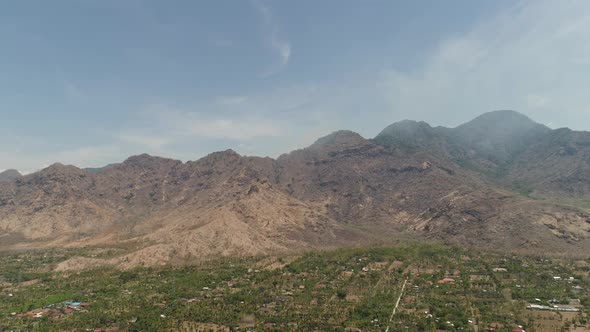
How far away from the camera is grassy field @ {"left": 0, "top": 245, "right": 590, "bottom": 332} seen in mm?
90000

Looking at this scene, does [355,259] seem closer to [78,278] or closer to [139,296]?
[139,296]

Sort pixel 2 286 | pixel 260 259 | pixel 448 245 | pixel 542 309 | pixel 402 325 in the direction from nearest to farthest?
pixel 402 325 < pixel 542 309 < pixel 2 286 < pixel 260 259 < pixel 448 245

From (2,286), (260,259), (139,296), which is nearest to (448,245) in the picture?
(260,259)

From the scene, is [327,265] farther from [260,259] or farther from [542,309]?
[542,309]

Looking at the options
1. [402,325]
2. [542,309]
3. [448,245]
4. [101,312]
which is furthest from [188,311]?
[448,245]

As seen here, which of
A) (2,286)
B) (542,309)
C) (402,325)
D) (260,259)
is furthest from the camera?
(260,259)

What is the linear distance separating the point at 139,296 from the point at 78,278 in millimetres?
41073

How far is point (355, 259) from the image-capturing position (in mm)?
156375

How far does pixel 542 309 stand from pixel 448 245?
280 ft

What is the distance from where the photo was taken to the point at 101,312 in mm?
99750

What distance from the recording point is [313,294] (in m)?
113

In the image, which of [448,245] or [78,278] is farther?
[448,245]

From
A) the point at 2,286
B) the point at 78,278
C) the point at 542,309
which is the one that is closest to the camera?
the point at 542,309

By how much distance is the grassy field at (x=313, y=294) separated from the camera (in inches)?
3543
